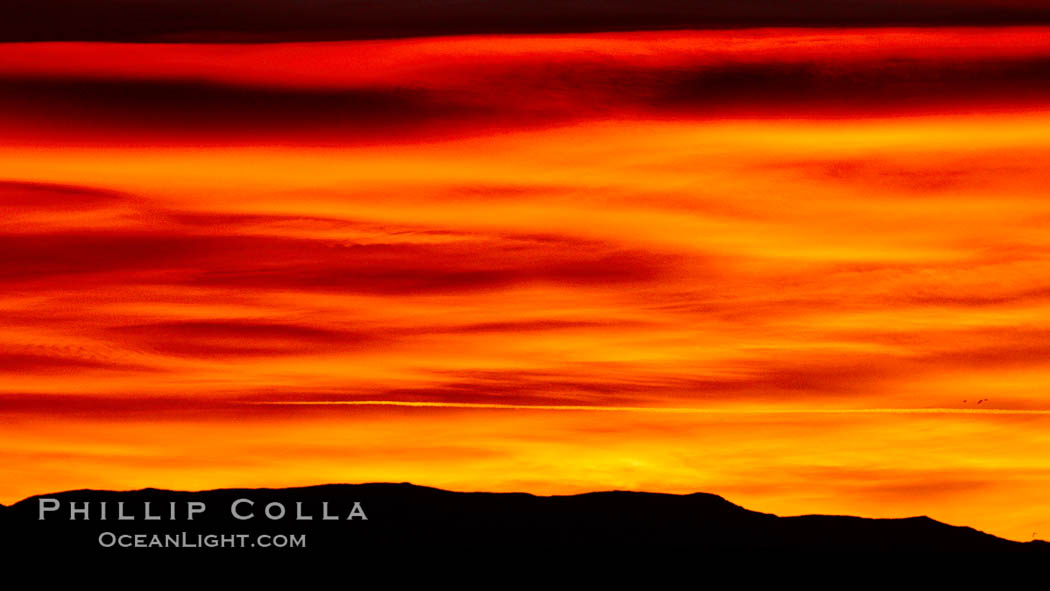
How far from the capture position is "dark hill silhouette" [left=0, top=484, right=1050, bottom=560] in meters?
18.8

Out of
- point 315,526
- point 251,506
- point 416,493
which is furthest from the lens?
point 315,526

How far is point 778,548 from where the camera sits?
20375 millimetres

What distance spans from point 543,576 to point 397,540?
2164 mm

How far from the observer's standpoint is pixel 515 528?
65.5 ft

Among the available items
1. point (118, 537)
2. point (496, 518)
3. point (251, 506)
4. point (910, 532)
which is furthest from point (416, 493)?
point (910, 532)

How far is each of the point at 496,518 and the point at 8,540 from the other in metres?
6.08

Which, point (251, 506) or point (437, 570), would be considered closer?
point (251, 506)

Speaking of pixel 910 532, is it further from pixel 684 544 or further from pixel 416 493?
pixel 416 493

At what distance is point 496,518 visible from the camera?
1959 centimetres

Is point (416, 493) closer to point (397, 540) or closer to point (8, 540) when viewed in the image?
point (397, 540)

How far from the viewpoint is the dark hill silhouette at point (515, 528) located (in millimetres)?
18844

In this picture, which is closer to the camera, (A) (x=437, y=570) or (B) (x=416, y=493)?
(B) (x=416, y=493)

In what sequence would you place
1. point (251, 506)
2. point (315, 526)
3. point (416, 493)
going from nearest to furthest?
point (251, 506) → point (416, 493) → point (315, 526)

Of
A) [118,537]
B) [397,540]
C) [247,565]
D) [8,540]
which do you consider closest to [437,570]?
[397,540]
